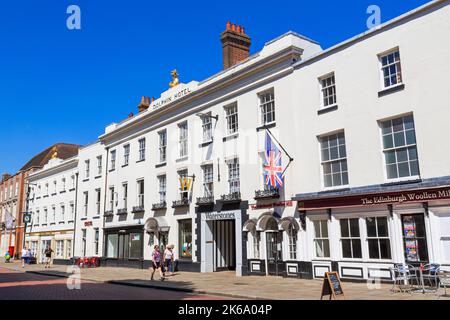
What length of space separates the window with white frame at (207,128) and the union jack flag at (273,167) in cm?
560

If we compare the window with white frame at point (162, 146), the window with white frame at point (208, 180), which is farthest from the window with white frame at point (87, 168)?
the window with white frame at point (208, 180)

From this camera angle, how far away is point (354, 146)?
17.1 meters

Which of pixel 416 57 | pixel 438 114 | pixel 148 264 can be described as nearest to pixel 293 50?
pixel 416 57

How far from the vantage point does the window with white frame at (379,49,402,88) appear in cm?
1616

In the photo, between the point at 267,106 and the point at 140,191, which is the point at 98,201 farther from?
the point at 267,106

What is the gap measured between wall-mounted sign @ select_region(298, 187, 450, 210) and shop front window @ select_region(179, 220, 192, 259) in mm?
8735

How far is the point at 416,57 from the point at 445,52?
1.04 metres

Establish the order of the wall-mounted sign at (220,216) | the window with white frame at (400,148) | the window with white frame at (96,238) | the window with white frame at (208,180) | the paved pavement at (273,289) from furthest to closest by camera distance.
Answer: the window with white frame at (96,238) < the window with white frame at (208,180) < the wall-mounted sign at (220,216) < the window with white frame at (400,148) < the paved pavement at (273,289)

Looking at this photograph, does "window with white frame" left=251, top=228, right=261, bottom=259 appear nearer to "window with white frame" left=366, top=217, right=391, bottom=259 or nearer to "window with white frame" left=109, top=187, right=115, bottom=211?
"window with white frame" left=366, top=217, right=391, bottom=259

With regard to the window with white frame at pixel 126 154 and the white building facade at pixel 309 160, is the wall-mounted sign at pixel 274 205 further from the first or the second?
the window with white frame at pixel 126 154

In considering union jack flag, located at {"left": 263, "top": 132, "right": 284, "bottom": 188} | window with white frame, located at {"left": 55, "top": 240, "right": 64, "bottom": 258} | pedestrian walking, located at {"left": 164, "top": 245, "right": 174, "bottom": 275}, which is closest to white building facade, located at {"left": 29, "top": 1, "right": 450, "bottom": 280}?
union jack flag, located at {"left": 263, "top": 132, "right": 284, "bottom": 188}

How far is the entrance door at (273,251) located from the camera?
19592 millimetres
